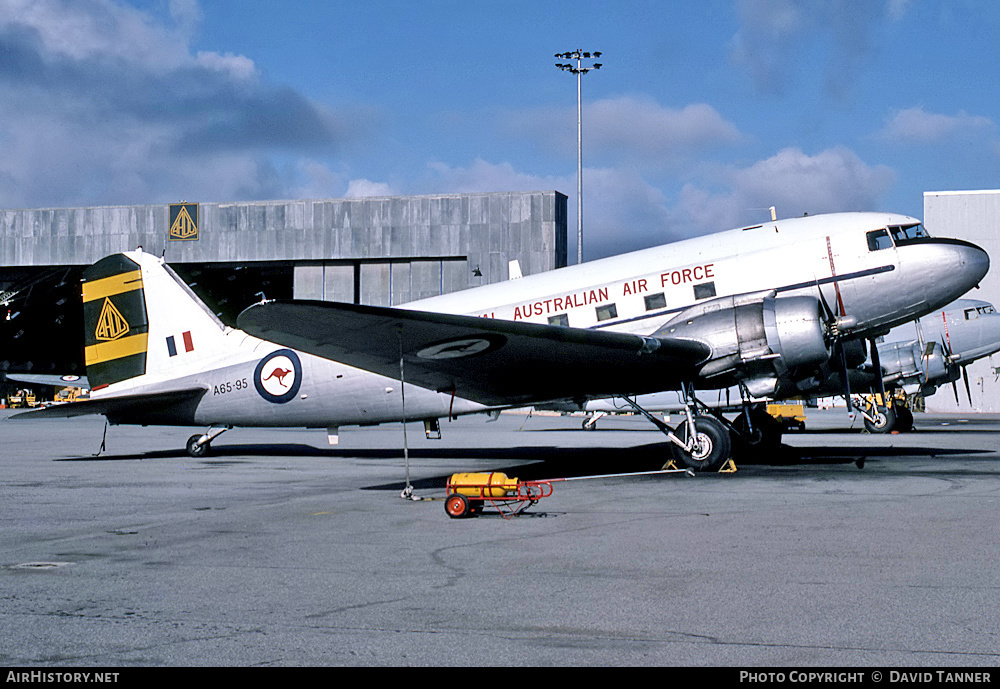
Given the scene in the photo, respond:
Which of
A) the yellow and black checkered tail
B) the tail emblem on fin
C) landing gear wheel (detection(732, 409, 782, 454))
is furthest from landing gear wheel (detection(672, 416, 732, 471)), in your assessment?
the tail emblem on fin

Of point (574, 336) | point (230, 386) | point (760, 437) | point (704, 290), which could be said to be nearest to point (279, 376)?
point (230, 386)

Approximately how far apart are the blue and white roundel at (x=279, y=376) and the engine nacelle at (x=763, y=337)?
318 inches

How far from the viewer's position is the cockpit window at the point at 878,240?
15.8 metres

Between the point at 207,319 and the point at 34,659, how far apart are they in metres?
15.7

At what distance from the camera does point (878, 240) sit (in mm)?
15875

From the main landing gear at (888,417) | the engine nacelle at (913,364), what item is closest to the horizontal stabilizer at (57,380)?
the engine nacelle at (913,364)

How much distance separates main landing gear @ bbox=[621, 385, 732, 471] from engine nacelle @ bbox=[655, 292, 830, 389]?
79 cm

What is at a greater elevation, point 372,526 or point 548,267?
point 548,267

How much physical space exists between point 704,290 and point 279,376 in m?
8.97

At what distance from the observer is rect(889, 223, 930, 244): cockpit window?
15.9 m

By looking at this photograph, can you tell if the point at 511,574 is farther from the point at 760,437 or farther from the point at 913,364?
the point at 913,364

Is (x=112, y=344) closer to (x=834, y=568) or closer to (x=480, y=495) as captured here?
(x=480, y=495)

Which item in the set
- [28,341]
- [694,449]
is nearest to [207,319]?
[694,449]

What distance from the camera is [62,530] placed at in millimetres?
9719
